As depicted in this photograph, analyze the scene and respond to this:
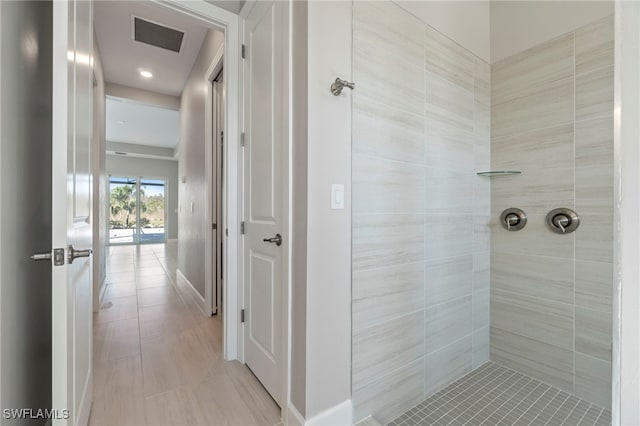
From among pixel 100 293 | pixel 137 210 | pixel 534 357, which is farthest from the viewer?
pixel 137 210

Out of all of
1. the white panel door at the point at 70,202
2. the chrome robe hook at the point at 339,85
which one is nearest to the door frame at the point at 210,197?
the white panel door at the point at 70,202

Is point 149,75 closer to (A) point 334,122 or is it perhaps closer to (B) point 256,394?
(A) point 334,122

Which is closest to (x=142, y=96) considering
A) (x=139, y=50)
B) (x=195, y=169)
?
(x=139, y=50)

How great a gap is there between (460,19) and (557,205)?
1.34 meters

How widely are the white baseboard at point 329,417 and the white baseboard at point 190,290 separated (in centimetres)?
176

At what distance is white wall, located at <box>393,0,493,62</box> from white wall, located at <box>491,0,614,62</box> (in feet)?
0.24

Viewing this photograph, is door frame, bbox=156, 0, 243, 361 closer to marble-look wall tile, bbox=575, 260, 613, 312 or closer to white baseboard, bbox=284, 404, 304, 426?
white baseboard, bbox=284, 404, 304, 426

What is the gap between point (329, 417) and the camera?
4.35ft

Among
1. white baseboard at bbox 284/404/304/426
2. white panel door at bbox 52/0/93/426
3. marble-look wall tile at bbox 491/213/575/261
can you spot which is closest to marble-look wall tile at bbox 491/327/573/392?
marble-look wall tile at bbox 491/213/575/261

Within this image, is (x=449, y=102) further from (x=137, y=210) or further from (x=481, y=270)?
(x=137, y=210)

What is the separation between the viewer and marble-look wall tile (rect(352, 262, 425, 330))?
1.42 meters

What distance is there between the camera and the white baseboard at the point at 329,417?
4.25 feet

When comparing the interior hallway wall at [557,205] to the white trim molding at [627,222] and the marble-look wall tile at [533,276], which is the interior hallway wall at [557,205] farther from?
the white trim molding at [627,222]

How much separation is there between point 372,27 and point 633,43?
52.9 inches
